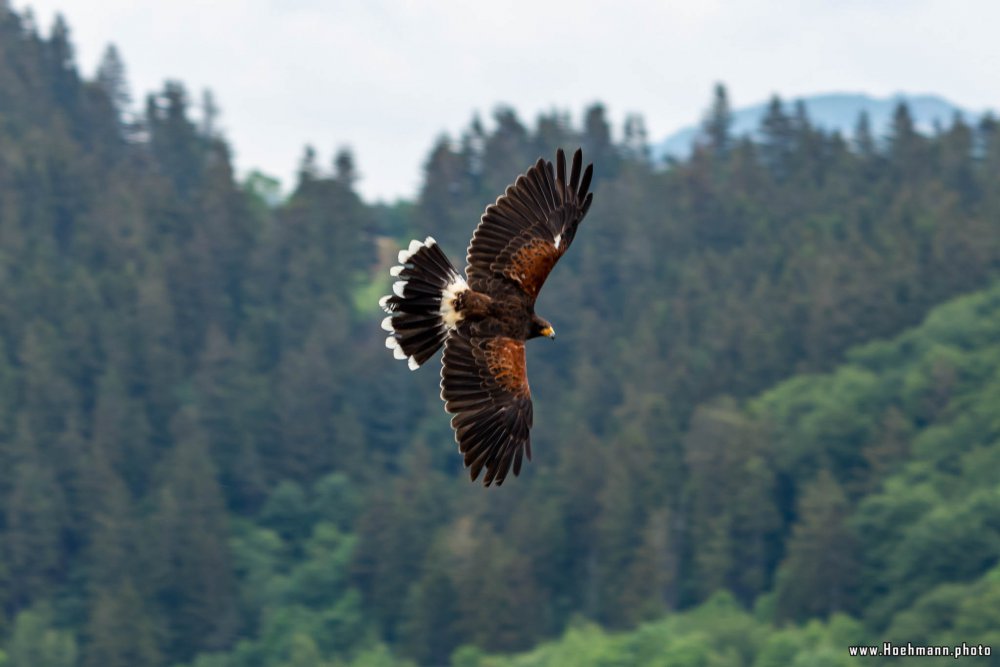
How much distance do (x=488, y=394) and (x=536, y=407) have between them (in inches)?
3457

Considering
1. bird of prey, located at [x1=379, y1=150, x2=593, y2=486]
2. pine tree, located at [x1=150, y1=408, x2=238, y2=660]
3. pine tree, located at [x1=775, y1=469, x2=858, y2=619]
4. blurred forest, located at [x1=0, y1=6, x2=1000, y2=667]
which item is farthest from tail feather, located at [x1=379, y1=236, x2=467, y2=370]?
pine tree, located at [x1=150, y1=408, x2=238, y2=660]

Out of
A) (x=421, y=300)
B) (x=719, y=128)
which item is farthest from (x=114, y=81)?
(x=421, y=300)

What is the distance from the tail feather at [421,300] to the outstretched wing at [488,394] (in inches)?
13.6

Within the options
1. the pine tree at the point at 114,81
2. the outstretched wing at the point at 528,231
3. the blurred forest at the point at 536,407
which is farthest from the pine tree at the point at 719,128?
the outstretched wing at the point at 528,231

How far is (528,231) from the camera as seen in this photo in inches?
591

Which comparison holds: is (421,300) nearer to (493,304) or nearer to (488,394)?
(493,304)

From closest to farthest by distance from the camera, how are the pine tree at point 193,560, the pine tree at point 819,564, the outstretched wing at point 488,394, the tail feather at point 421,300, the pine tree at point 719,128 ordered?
1. the outstretched wing at point 488,394
2. the tail feather at point 421,300
3. the pine tree at point 819,564
4. the pine tree at point 193,560
5. the pine tree at point 719,128

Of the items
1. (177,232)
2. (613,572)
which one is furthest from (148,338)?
(613,572)

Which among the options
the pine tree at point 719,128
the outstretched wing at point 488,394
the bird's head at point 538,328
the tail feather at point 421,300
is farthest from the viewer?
the pine tree at point 719,128

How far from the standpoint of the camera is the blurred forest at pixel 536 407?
82438 mm

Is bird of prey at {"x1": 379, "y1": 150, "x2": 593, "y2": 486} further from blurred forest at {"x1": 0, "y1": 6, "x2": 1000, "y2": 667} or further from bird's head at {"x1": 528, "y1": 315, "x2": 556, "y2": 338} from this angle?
blurred forest at {"x1": 0, "y1": 6, "x2": 1000, "y2": 667}

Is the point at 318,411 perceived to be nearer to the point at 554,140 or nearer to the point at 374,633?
the point at 374,633

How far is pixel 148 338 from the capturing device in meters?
112

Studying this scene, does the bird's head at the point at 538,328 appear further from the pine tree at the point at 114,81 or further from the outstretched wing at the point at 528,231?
the pine tree at the point at 114,81
